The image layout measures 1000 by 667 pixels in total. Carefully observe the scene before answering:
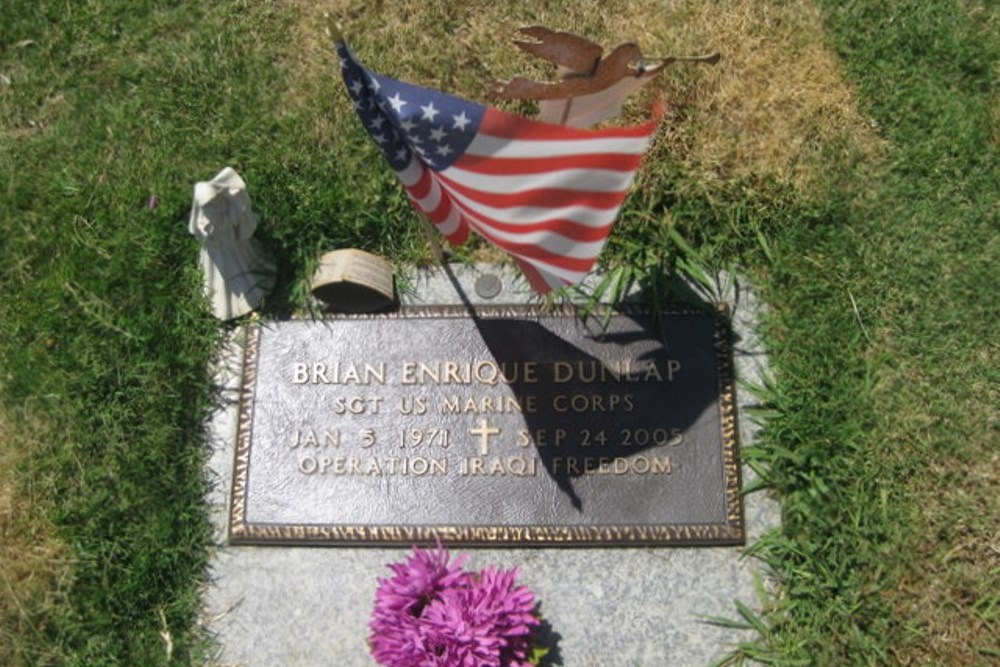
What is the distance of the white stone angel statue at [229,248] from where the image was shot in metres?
3.68

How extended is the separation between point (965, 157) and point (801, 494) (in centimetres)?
180

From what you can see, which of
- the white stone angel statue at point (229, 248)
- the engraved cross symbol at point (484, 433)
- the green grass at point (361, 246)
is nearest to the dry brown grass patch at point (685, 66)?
the green grass at point (361, 246)

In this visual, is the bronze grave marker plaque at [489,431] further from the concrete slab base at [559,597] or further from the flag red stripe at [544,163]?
the flag red stripe at [544,163]

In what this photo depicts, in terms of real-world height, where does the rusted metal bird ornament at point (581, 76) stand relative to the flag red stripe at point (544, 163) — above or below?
above

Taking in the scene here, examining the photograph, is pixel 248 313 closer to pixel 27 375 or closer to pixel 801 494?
pixel 27 375

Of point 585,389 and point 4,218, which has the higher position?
point 4,218

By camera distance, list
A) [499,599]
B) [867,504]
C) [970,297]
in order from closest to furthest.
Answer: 1. [499,599]
2. [867,504]
3. [970,297]

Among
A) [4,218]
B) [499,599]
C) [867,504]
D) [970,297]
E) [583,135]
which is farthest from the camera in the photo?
[4,218]

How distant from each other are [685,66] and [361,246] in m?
1.77

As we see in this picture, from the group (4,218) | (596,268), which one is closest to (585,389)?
(596,268)

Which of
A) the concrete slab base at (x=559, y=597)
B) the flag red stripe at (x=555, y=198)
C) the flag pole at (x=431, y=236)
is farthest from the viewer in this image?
the flag pole at (x=431, y=236)

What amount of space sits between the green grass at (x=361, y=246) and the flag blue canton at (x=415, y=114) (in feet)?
3.43

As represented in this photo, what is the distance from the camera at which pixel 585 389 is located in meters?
3.91

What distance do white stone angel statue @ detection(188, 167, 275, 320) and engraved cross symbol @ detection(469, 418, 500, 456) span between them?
1128 millimetres
